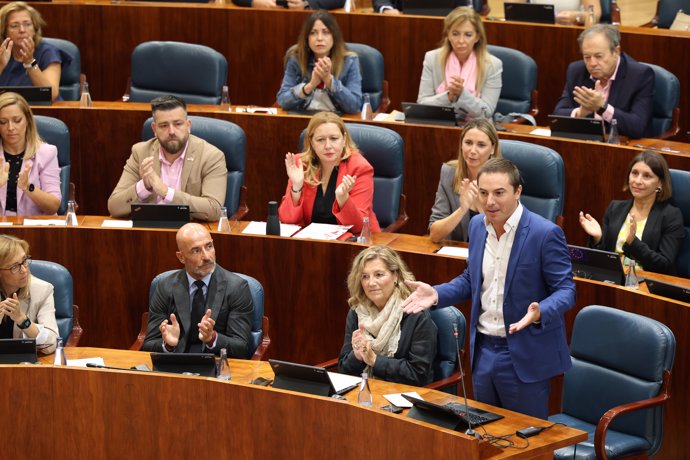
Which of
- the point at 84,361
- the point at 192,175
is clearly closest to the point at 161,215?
the point at 192,175

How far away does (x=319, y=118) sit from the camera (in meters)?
5.27

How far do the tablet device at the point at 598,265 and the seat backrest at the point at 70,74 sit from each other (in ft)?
10.5

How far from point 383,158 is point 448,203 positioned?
1.80 ft

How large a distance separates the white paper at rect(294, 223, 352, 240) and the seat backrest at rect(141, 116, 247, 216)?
61 centimetres

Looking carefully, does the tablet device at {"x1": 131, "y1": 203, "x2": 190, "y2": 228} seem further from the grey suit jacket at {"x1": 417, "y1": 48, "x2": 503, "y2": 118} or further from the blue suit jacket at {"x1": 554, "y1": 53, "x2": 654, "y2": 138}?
the blue suit jacket at {"x1": 554, "y1": 53, "x2": 654, "y2": 138}

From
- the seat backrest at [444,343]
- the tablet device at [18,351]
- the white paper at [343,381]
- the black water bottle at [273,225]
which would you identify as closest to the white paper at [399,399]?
the white paper at [343,381]

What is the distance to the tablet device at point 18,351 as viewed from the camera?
13.6ft

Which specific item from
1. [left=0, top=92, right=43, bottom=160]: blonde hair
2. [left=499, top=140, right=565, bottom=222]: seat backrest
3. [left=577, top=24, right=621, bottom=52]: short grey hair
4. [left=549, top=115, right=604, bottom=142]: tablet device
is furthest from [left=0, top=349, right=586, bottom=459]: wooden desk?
[left=577, top=24, right=621, bottom=52]: short grey hair

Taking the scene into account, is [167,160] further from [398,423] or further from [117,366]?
[398,423]

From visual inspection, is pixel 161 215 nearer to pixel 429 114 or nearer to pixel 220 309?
pixel 220 309

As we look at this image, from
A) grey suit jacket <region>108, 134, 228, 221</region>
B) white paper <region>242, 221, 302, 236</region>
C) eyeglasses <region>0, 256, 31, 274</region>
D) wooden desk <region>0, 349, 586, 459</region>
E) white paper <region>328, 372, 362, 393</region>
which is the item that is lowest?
wooden desk <region>0, 349, 586, 459</region>

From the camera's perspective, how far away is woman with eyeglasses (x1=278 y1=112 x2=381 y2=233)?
17.2 feet

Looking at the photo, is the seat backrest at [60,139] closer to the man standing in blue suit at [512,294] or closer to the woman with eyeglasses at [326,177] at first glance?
the woman with eyeglasses at [326,177]

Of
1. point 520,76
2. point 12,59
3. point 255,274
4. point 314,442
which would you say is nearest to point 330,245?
point 255,274
